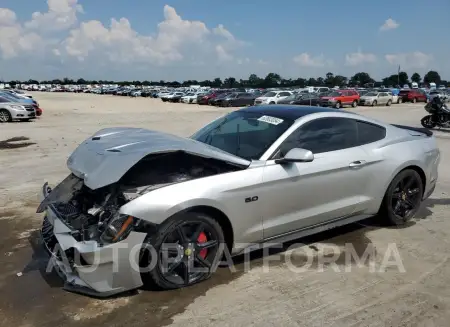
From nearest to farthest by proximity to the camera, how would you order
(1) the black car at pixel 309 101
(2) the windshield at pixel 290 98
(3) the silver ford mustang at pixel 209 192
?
(3) the silver ford mustang at pixel 209 192 < (1) the black car at pixel 309 101 < (2) the windshield at pixel 290 98

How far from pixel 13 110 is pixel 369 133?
19.8 m

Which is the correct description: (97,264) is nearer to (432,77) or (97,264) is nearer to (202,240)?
(202,240)

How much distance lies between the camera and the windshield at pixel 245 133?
4.12 m

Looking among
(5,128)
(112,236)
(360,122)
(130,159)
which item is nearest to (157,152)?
(130,159)

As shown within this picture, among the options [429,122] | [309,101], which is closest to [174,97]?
[309,101]

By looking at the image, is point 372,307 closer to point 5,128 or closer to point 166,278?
point 166,278

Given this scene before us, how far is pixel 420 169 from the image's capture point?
509 cm

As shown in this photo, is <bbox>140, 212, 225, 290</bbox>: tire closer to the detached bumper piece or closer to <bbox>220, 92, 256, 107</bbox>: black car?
the detached bumper piece

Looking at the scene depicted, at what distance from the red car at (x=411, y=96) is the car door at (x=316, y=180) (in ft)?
147

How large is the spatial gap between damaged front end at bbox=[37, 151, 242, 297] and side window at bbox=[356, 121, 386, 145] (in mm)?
1826

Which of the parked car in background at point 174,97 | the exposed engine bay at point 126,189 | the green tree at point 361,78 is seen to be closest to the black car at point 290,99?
the parked car in background at point 174,97

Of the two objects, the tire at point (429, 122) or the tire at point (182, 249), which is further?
the tire at point (429, 122)

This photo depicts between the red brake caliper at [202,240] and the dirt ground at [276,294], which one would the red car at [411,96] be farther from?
the red brake caliper at [202,240]

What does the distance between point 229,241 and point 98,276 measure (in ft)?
3.90
